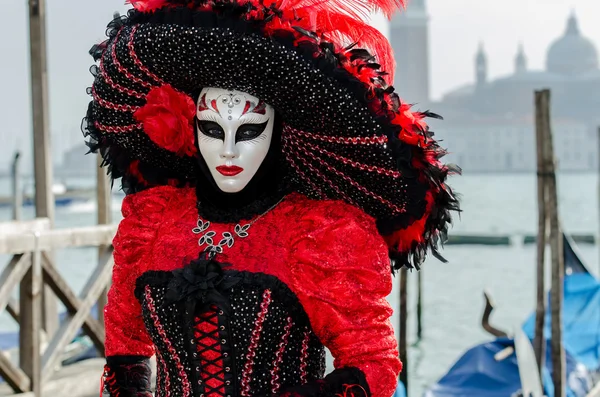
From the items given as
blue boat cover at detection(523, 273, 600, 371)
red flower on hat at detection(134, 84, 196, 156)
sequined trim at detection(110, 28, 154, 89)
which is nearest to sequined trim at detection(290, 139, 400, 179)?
red flower on hat at detection(134, 84, 196, 156)

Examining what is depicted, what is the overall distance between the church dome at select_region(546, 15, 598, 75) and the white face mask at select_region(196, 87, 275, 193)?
A: 10092 cm

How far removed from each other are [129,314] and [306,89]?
66 cm

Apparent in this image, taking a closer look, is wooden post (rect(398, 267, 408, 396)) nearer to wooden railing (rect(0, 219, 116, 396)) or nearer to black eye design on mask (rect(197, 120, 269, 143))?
wooden railing (rect(0, 219, 116, 396))

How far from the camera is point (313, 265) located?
1.71 meters

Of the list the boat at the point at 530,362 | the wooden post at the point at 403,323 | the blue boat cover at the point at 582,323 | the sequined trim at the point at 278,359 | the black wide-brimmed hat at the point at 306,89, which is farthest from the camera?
the blue boat cover at the point at 582,323

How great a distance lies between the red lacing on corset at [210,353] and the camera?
1.74m

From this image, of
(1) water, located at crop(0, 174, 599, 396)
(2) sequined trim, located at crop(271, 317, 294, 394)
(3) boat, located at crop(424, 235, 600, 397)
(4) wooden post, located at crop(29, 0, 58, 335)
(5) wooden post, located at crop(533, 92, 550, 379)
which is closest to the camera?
(2) sequined trim, located at crop(271, 317, 294, 394)

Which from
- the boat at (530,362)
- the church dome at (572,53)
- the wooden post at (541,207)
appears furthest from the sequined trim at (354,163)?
the church dome at (572,53)

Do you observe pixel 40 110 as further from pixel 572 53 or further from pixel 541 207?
pixel 572 53

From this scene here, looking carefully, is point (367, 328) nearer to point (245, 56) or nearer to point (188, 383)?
point (188, 383)

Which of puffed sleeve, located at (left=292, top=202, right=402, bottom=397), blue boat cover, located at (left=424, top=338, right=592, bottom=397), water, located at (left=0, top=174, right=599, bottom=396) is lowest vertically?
water, located at (left=0, top=174, right=599, bottom=396)

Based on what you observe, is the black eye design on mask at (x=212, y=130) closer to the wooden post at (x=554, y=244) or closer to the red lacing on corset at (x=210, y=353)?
the red lacing on corset at (x=210, y=353)

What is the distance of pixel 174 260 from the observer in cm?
180

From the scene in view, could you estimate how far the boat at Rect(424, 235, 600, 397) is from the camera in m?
5.27
